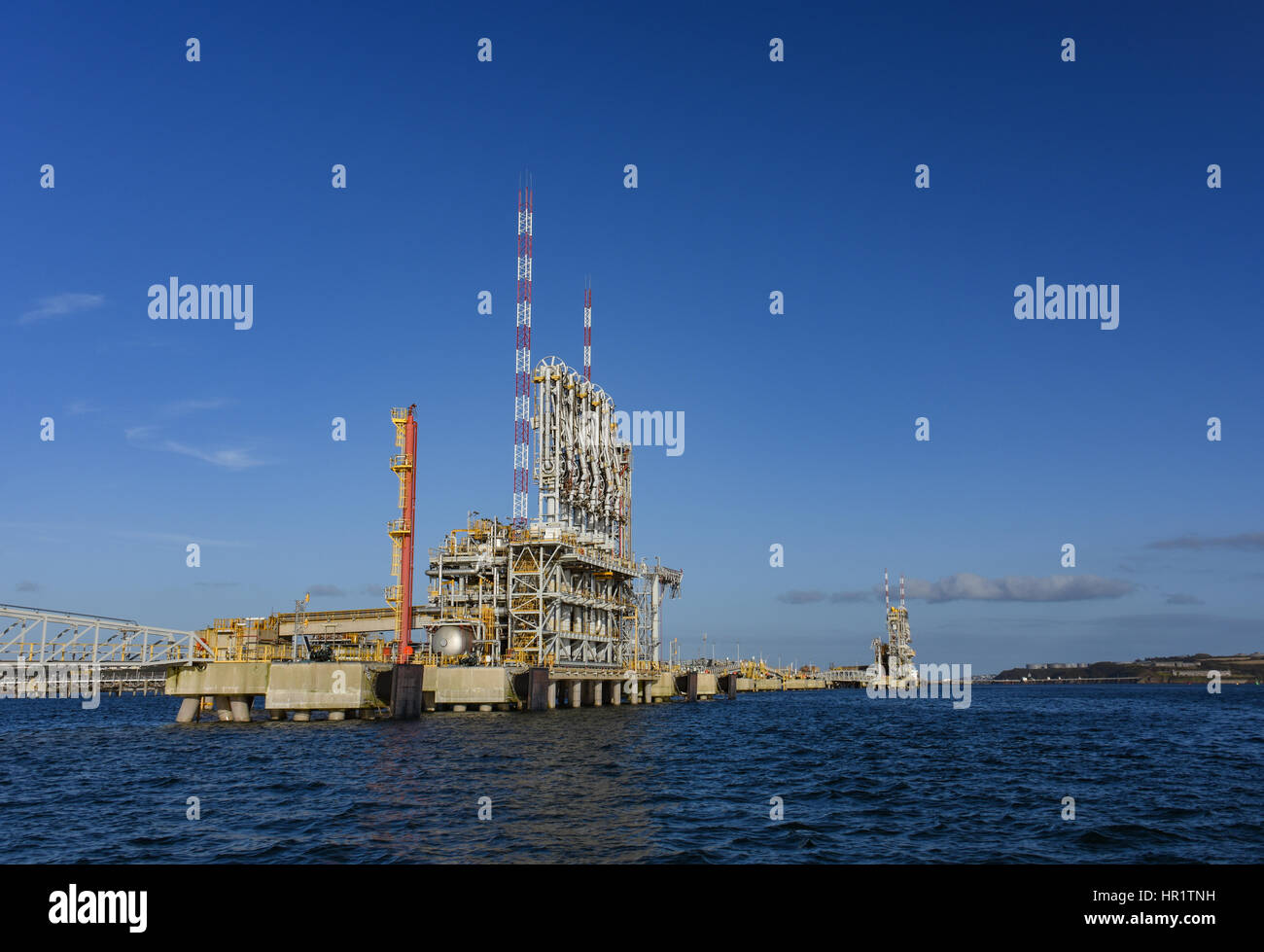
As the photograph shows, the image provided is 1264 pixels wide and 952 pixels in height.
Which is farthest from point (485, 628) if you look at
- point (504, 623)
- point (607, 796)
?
point (607, 796)

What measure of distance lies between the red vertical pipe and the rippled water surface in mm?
11153

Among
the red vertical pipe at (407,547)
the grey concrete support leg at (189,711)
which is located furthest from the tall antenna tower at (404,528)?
the grey concrete support leg at (189,711)

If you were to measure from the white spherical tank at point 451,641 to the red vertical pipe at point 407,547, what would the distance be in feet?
17.6

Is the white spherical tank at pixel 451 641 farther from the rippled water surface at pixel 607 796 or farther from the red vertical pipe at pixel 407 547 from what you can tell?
the rippled water surface at pixel 607 796

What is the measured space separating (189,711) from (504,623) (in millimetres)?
30448

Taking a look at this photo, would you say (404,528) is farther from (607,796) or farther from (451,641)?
(607,796)

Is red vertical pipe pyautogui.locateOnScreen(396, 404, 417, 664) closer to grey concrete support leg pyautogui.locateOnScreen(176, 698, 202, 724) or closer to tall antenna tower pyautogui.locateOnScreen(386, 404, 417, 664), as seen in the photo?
tall antenna tower pyautogui.locateOnScreen(386, 404, 417, 664)

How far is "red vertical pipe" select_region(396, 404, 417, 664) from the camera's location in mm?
78312

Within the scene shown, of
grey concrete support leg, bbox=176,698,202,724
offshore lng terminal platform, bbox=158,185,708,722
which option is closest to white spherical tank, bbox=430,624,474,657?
offshore lng terminal platform, bbox=158,185,708,722

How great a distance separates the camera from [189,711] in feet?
246
